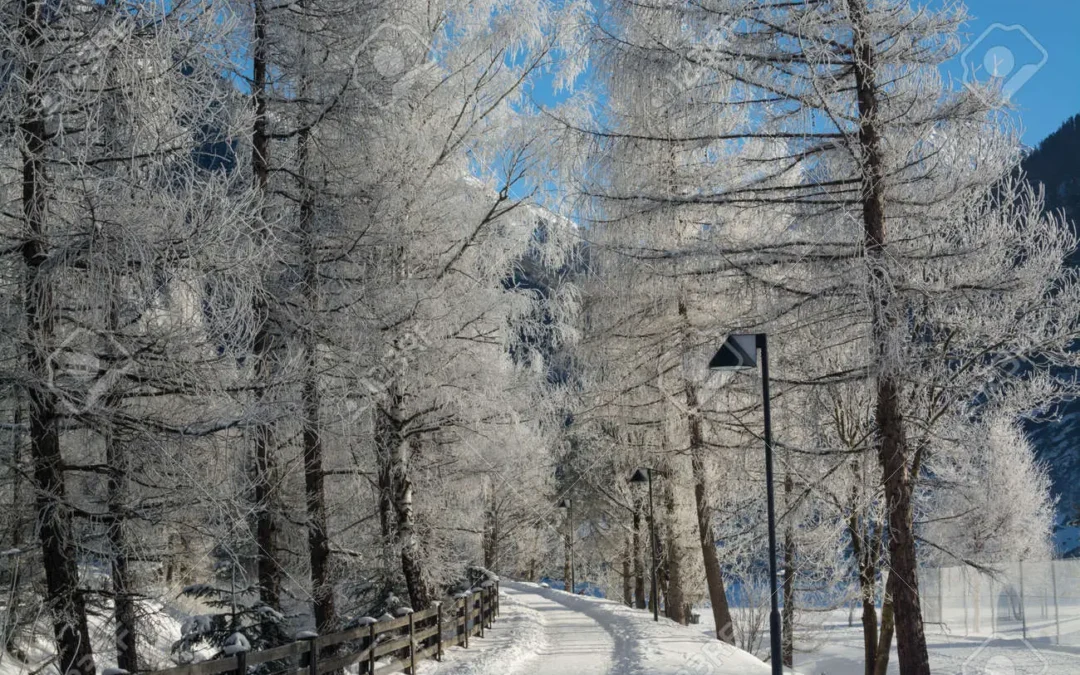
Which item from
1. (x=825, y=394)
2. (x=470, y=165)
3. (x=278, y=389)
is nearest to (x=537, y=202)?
(x=470, y=165)

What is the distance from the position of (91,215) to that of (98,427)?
1.61m

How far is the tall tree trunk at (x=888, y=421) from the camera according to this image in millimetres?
8547

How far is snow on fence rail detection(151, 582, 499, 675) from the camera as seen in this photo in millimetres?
6931

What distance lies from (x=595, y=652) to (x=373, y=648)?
495 centimetres

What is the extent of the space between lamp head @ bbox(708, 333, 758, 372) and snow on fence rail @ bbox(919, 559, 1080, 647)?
5.25m

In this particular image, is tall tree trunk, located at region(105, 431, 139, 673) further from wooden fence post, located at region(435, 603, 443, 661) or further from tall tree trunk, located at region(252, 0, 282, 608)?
wooden fence post, located at region(435, 603, 443, 661)

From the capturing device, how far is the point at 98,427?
20.5ft

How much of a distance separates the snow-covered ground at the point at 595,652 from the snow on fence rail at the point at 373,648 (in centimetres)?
32

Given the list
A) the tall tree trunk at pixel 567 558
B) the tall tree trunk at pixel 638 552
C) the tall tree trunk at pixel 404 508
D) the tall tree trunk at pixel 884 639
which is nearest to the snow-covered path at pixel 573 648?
the tall tree trunk at pixel 404 508

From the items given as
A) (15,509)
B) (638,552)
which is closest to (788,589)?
(15,509)

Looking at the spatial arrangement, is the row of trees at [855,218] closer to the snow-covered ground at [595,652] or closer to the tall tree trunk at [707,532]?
the snow-covered ground at [595,652]

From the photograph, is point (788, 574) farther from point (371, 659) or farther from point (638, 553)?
point (638, 553)

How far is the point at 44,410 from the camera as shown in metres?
6.08
